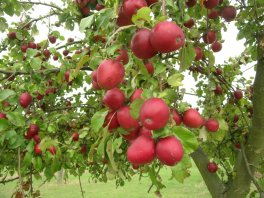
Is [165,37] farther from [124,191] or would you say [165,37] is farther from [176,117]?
[124,191]

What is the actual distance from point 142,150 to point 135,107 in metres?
0.11

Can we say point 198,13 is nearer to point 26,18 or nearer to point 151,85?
point 151,85

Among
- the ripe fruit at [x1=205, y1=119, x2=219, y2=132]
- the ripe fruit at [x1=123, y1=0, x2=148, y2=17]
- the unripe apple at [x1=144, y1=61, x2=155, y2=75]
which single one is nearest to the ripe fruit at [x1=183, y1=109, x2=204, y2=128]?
the unripe apple at [x1=144, y1=61, x2=155, y2=75]

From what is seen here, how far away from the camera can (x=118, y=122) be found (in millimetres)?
1007

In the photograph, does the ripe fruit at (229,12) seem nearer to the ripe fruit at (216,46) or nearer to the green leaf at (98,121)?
the ripe fruit at (216,46)

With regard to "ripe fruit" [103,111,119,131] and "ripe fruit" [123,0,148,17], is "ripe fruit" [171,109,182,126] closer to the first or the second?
"ripe fruit" [103,111,119,131]

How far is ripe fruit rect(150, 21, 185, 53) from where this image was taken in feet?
2.87

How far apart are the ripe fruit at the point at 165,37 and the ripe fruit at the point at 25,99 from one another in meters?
1.68

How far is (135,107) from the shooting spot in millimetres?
903

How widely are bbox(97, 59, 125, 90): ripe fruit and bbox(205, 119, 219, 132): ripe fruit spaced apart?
795 mm

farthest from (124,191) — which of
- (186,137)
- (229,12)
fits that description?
(186,137)

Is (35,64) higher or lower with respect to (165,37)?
higher

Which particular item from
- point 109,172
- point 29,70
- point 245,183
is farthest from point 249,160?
point 109,172

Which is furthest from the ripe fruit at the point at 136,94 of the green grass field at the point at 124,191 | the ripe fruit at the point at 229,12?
the green grass field at the point at 124,191
